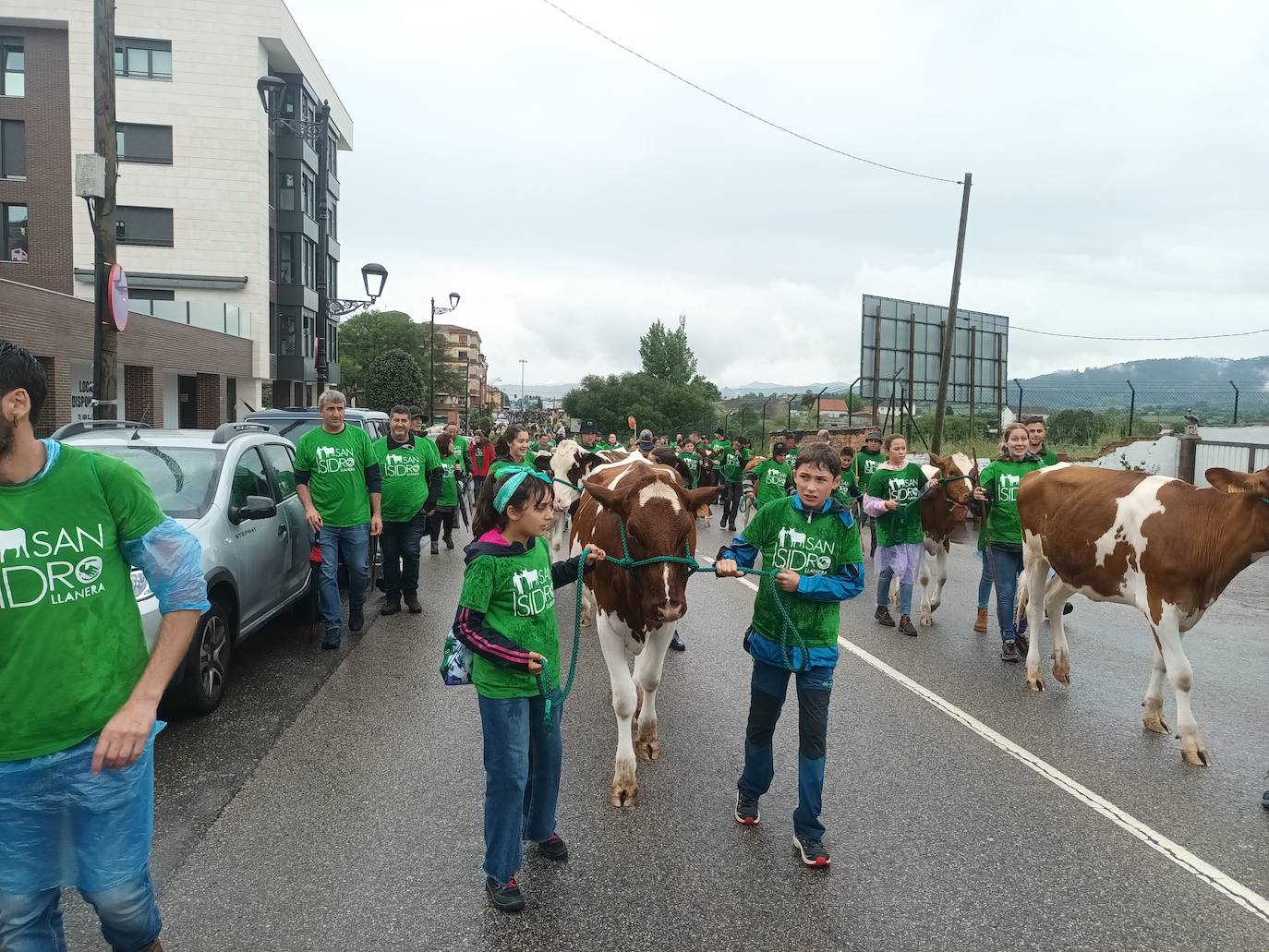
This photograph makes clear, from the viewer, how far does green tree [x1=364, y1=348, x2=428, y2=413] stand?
49.0m

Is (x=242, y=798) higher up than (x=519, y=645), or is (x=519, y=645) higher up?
(x=519, y=645)

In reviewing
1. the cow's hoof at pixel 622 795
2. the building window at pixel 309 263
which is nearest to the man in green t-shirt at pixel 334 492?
the cow's hoof at pixel 622 795

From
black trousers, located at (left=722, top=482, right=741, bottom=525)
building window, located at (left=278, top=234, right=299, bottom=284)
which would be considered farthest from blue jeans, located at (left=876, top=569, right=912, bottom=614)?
building window, located at (left=278, top=234, right=299, bottom=284)

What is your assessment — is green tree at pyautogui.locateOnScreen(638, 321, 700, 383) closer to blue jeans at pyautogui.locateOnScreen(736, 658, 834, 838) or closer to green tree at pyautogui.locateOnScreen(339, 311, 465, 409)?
green tree at pyautogui.locateOnScreen(339, 311, 465, 409)

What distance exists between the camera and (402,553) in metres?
9.19

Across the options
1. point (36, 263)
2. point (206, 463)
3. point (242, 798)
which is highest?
point (36, 263)

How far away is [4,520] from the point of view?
7.51ft

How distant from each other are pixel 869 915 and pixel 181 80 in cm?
4405

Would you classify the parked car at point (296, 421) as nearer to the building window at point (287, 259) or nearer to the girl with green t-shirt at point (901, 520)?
the girl with green t-shirt at point (901, 520)

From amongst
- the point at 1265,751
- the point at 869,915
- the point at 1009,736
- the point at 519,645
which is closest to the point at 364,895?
the point at 519,645

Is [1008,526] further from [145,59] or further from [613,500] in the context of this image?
[145,59]

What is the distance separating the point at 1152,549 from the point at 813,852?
3.68 m

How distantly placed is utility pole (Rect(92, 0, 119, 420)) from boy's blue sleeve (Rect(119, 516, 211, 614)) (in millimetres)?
8655

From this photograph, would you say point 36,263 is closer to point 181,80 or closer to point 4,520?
point 181,80
